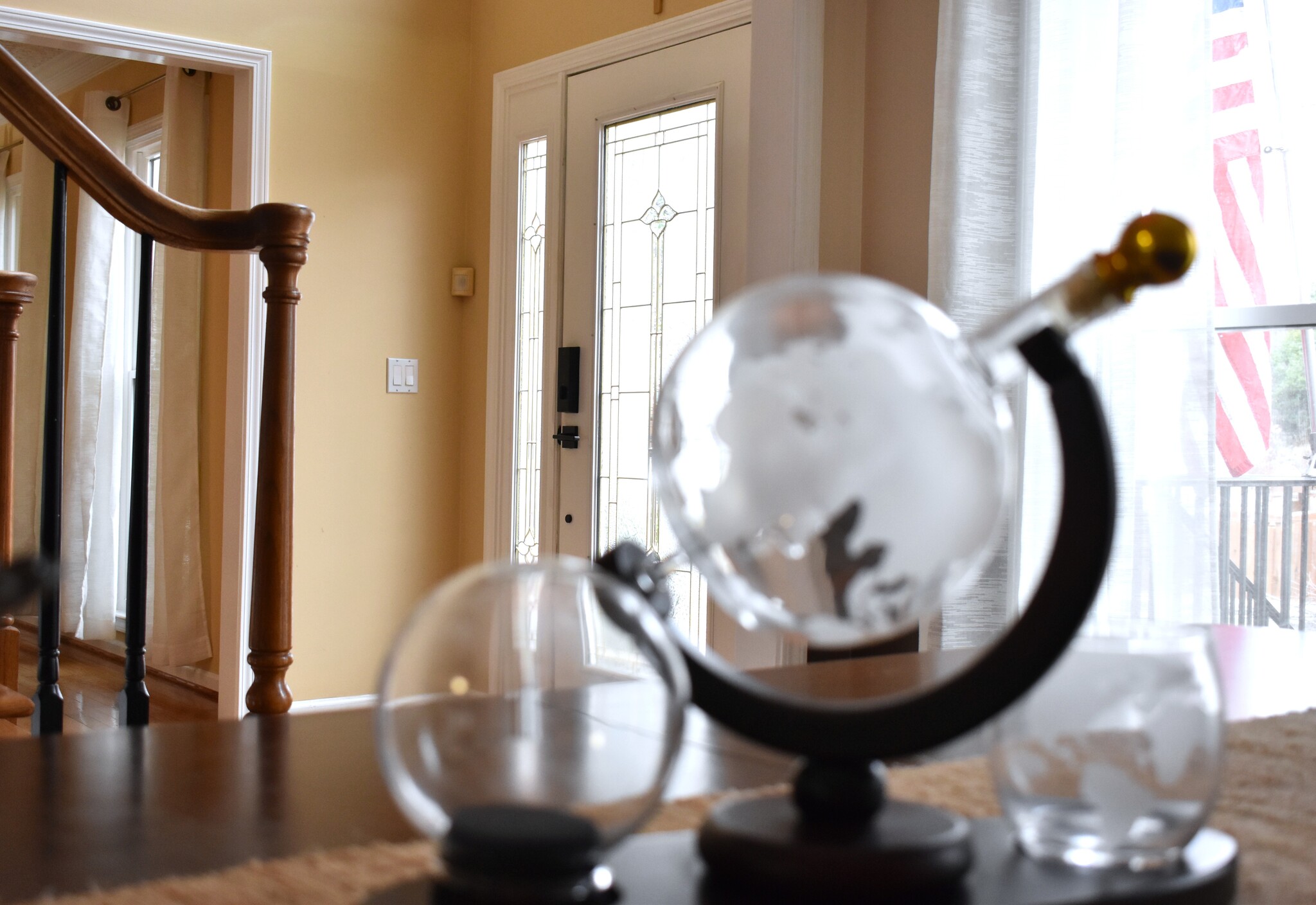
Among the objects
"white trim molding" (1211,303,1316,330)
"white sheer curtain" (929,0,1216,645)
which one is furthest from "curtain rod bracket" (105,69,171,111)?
"white trim molding" (1211,303,1316,330)

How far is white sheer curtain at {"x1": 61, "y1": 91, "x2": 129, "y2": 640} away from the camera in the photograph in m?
5.59

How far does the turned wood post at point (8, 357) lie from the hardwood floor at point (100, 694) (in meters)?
1.77

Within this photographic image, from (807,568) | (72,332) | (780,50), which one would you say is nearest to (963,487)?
(807,568)

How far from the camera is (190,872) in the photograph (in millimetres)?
539

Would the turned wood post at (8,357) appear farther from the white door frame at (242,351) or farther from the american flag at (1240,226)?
the american flag at (1240,226)

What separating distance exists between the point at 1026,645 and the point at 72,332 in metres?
5.88

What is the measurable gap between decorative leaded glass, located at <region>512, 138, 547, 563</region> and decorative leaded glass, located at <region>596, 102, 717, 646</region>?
0.37 m

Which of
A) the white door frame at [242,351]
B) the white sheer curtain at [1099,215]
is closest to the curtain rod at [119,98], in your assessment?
the white door frame at [242,351]

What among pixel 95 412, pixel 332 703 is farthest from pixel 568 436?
pixel 95 412

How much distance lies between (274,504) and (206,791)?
1.12m

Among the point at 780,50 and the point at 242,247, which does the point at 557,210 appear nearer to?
the point at 780,50

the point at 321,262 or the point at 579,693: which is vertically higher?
the point at 321,262

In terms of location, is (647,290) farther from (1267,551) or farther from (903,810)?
(903,810)

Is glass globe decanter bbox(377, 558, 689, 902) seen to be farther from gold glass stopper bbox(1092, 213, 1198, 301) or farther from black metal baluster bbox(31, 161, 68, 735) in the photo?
black metal baluster bbox(31, 161, 68, 735)
